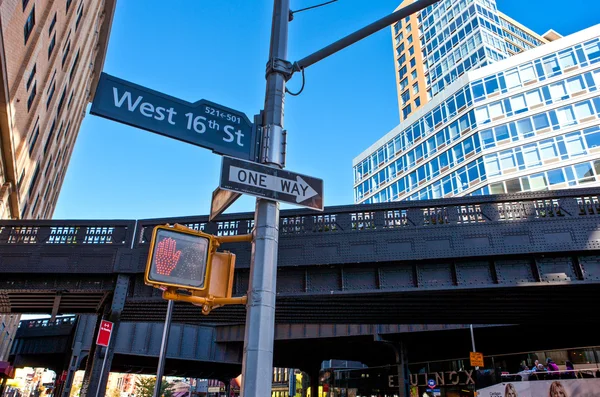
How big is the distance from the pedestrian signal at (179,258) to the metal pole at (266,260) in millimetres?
484

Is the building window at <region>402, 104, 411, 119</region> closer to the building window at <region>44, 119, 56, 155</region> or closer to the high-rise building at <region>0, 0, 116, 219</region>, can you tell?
the high-rise building at <region>0, 0, 116, 219</region>

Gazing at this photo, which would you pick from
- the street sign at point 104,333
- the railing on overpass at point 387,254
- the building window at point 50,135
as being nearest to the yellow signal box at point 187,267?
the street sign at point 104,333

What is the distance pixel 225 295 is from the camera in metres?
4.26

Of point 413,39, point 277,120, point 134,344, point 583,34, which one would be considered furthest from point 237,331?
point 413,39

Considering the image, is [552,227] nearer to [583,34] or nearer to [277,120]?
[277,120]

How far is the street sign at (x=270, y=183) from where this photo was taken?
4.51 m

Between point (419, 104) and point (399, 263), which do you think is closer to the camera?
point (399, 263)

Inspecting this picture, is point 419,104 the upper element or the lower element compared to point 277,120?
upper

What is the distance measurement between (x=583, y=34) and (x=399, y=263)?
4217 centimetres

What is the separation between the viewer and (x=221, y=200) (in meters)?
4.95

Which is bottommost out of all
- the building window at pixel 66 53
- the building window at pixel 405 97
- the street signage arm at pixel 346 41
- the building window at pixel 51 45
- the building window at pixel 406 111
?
the street signage arm at pixel 346 41

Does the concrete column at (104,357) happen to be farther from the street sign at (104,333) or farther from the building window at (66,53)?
the building window at (66,53)

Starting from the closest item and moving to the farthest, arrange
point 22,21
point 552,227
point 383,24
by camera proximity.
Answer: point 383,24, point 552,227, point 22,21

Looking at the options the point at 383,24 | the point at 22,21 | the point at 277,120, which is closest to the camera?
the point at 277,120
